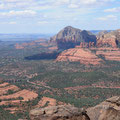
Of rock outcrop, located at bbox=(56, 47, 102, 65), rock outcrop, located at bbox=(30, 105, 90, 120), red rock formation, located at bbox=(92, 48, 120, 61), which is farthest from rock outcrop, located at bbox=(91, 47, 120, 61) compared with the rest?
rock outcrop, located at bbox=(30, 105, 90, 120)

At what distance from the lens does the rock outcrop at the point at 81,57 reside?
168750 millimetres

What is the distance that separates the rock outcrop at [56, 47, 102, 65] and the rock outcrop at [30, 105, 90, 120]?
464 ft

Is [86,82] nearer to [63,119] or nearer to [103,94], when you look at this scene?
[103,94]

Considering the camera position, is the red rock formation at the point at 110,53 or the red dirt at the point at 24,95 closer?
the red dirt at the point at 24,95

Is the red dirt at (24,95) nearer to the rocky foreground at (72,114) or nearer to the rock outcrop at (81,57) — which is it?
the rocky foreground at (72,114)

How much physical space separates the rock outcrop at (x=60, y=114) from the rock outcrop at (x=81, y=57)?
141 m

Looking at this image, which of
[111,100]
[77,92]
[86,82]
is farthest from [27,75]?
[111,100]

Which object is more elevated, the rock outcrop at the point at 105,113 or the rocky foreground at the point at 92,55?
the rock outcrop at the point at 105,113

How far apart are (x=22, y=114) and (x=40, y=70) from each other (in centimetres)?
9711

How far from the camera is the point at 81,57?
176m

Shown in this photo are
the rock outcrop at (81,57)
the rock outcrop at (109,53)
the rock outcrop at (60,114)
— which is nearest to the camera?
the rock outcrop at (60,114)

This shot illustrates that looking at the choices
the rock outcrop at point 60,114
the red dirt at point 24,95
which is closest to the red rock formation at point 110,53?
the red dirt at point 24,95

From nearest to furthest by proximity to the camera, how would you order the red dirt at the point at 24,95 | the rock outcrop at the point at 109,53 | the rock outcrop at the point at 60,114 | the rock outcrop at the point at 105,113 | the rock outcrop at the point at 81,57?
the rock outcrop at the point at 60,114 → the rock outcrop at the point at 105,113 → the red dirt at the point at 24,95 → the rock outcrop at the point at 81,57 → the rock outcrop at the point at 109,53

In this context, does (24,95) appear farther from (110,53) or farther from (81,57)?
(110,53)
